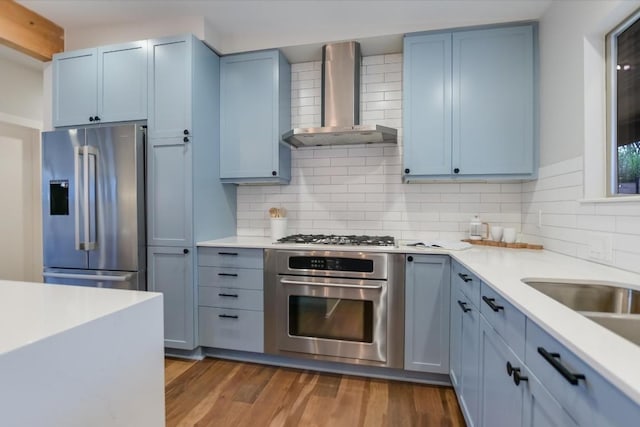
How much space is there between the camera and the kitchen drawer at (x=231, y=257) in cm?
241

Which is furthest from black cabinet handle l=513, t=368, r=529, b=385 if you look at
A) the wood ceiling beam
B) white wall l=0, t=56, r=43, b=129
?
white wall l=0, t=56, r=43, b=129

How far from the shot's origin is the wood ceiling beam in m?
2.40

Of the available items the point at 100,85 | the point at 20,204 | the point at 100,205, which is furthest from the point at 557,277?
the point at 20,204

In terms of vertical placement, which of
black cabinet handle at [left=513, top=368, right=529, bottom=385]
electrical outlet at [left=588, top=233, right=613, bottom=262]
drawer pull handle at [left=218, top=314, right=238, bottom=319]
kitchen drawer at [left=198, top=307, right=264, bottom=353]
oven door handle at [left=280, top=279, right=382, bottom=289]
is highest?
electrical outlet at [left=588, top=233, right=613, bottom=262]

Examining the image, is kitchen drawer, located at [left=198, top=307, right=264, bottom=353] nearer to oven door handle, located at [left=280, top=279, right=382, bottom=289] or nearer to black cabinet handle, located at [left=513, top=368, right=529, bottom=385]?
oven door handle, located at [left=280, top=279, right=382, bottom=289]

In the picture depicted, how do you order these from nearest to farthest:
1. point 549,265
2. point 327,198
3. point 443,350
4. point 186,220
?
point 549,265 < point 443,350 < point 186,220 < point 327,198

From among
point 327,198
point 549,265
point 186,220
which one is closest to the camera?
point 549,265

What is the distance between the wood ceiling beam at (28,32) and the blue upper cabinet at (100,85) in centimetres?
13

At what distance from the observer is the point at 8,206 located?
3.39 metres

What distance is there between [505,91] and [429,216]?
1.10 m

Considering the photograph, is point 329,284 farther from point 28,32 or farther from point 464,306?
point 28,32

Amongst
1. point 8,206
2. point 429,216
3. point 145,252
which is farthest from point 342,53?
point 8,206

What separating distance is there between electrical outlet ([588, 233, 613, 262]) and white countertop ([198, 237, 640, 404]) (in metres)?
0.05

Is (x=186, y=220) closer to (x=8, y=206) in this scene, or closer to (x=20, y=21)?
(x=20, y=21)
